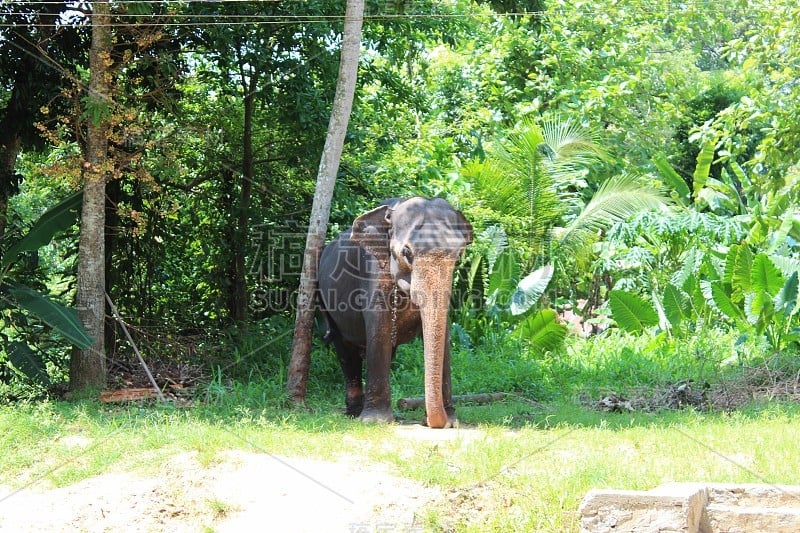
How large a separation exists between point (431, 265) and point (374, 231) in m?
1.00

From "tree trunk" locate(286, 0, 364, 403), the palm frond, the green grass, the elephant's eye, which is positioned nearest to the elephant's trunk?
the elephant's eye

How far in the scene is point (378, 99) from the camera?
13.3 m

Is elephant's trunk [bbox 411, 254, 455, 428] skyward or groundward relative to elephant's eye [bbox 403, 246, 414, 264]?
groundward

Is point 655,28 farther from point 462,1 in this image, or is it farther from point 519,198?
point 519,198

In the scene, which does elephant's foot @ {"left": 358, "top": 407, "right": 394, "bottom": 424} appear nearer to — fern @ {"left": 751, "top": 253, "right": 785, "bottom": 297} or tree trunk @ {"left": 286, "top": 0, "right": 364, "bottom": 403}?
tree trunk @ {"left": 286, "top": 0, "right": 364, "bottom": 403}

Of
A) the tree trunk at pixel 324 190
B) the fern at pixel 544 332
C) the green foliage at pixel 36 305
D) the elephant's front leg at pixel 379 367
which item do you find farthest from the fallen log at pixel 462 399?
the green foliage at pixel 36 305

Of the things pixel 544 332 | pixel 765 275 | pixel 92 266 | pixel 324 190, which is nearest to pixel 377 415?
pixel 324 190

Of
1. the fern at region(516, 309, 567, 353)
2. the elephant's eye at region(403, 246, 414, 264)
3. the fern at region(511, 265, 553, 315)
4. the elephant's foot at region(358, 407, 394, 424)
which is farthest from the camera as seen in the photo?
the fern at region(511, 265, 553, 315)

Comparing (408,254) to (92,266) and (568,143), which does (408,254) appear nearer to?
(92,266)

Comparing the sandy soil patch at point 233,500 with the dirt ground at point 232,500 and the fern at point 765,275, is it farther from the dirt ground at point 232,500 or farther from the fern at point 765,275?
the fern at point 765,275

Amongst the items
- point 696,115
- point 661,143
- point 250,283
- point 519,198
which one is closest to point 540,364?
point 519,198

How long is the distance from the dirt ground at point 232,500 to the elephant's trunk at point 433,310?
51.5 inches

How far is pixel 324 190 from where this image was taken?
959 centimetres

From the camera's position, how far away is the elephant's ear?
336 inches
